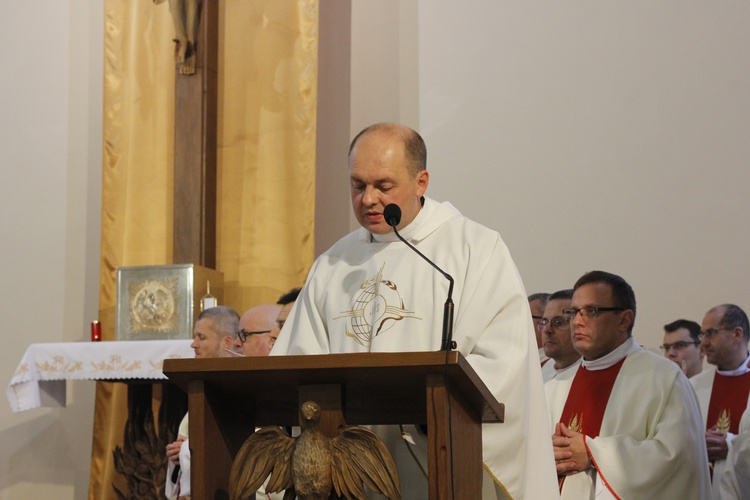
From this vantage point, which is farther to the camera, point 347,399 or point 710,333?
point 710,333

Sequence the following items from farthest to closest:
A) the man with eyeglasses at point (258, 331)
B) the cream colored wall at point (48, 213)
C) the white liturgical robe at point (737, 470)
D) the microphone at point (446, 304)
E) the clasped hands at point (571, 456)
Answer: the cream colored wall at point (48, 213) < the man with eyeglasses at point (258, 331) < the white liturgical robe at point (737, 470) < the clasped hands at point (571, 456) < the microphone at point (446, 304)

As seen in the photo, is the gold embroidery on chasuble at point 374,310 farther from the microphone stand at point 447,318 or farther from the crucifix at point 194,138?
the crucifix at point 194,138

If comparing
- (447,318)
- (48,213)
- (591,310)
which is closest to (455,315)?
(447,318)

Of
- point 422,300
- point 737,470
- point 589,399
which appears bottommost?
point 737,470

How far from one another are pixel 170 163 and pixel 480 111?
229 cm

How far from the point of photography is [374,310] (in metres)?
3.28

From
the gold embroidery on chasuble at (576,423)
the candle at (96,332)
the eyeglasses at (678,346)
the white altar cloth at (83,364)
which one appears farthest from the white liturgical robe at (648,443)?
the candle at (96,332)

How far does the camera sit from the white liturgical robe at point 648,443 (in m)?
4.15

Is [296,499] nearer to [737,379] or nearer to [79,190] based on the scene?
[737,379]

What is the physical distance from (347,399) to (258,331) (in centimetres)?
270

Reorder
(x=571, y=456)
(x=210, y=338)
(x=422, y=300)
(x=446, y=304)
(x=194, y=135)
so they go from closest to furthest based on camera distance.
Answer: (x=446, y=304) < (x=422, y=300) < (x=571, y=456) < (x=210, y=338) < (x=194, y=135)

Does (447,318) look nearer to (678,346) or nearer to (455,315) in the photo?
(455,315)

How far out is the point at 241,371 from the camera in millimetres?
2430

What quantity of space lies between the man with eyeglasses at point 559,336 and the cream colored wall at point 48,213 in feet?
13.1
